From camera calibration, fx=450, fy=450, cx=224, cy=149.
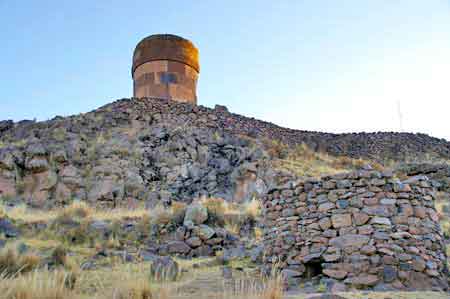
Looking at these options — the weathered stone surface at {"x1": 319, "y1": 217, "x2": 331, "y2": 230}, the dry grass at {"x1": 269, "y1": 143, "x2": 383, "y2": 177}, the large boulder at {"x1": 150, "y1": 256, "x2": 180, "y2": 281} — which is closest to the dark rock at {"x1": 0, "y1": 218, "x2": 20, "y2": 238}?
the large boulder at {"x1": 150, "y1": 256, "x2": 180, "y2": 281}

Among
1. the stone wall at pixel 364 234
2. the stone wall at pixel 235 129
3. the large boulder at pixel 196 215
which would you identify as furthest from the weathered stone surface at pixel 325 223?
the stone wall at pixel 235 129

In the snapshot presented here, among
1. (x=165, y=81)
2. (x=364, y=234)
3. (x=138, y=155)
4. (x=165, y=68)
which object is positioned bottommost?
(x=364, y=234)

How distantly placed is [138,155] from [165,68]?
19.5ft

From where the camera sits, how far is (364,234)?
20.9 feet

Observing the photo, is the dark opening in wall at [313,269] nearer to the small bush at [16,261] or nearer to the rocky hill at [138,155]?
the small bush at [16,261]

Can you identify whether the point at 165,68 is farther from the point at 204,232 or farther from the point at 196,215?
the point at 204,232

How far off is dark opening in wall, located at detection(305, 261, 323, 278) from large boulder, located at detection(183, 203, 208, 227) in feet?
13.6

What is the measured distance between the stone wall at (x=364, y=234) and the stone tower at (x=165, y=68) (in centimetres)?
1499

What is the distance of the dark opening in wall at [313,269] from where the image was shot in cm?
671

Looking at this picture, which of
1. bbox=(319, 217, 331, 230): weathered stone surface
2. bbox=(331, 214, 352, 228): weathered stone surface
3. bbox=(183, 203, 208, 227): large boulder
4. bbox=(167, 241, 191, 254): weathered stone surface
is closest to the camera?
bbox=(331, 214, 352, 228): weathered stone surface

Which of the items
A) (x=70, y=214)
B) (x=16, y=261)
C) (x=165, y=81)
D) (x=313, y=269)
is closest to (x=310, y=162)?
(x=165, y=81)

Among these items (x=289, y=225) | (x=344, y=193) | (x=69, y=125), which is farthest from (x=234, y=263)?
(x=69, y=125)

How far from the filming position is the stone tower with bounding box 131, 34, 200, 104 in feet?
69.8

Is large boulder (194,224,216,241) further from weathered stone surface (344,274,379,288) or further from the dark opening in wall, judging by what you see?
weathered stone surface (344,274,379,288)
